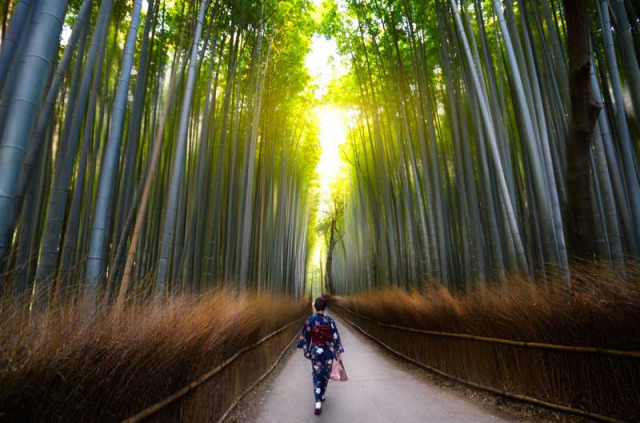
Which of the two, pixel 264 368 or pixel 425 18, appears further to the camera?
pixel 425 18

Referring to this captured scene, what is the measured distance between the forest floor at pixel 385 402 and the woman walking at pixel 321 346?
0.87 ft

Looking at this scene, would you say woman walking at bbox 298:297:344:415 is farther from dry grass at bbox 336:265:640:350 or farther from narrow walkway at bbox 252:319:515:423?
dry grass at bbox 336:265:640:350

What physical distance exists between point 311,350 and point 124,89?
294 centimetres

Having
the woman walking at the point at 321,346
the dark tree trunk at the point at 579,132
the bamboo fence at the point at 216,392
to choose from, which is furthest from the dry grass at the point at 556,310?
the bamboo fence at the point at 216,392

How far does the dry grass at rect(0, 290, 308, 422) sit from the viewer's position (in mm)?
1020

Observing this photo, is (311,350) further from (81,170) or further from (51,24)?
(51,24)

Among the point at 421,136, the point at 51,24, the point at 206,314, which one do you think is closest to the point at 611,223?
the point at 421,136

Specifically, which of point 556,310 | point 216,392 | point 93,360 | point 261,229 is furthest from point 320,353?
point 261,229

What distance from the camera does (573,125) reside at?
2.74 metres

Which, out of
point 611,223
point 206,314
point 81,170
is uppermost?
point 81,170

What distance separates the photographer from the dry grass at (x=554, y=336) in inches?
79.1

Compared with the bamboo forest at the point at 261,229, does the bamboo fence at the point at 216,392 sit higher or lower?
lower

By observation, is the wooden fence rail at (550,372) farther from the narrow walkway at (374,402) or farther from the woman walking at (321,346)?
the woman walking at (321,346)

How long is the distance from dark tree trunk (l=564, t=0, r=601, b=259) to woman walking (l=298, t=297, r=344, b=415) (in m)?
2.30
